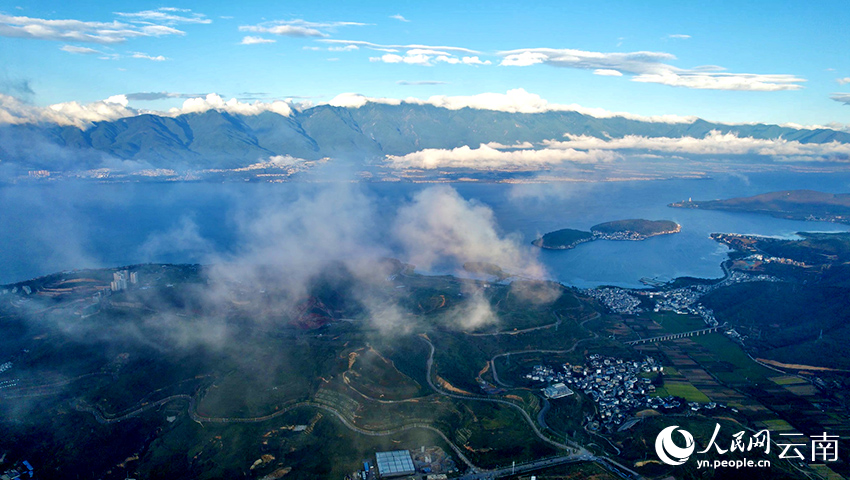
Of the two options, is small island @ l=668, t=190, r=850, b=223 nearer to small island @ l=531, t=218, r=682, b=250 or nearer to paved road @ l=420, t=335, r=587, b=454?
small island @ l=531, t=218, r=682, b=250

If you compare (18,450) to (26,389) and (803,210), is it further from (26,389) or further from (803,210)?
(803,210)

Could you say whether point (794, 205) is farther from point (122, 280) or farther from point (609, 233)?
point (122, 280)

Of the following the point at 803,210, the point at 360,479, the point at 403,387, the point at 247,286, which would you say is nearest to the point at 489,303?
the point at 403,387
